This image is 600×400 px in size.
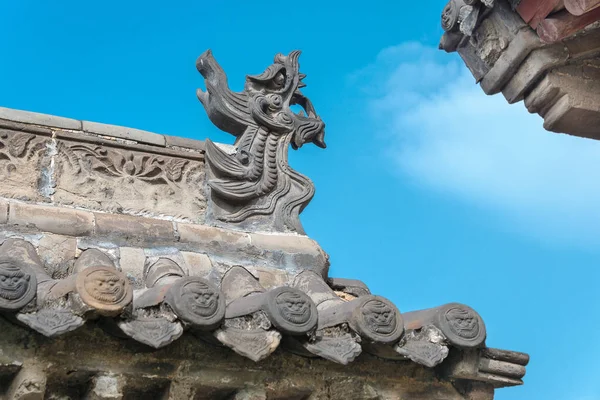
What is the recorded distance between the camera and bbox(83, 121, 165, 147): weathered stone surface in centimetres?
704

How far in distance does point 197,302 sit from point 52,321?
0.69 m

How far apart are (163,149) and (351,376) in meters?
2.25

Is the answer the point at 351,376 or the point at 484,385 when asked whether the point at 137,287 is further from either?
the point at 484,385

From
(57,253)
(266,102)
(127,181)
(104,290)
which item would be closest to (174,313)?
(104,290)

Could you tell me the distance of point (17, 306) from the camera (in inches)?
188

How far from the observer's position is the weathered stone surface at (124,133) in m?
7.04

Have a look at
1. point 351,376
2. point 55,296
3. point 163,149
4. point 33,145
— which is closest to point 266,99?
point 163,149

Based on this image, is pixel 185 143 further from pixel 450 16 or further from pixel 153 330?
pixel 153 330

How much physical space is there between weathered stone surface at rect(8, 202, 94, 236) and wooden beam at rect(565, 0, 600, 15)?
9.96 feet

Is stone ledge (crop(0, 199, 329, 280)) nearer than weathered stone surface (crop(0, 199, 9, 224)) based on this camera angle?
No

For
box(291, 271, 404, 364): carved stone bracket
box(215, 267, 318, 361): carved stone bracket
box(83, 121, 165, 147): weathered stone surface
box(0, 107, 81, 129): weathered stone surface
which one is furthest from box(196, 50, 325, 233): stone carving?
box(215, 267, 318, 361): carved stone bracket

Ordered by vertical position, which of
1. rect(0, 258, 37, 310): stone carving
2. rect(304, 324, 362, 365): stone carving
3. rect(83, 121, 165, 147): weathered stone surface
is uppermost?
rect(83, 121, 165, 147): weathered stone surface

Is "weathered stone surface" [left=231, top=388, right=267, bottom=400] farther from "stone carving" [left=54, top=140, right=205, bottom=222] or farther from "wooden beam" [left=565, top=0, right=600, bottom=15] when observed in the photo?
"wooden beam" [left=565, top=0, right=600, bottom=15]

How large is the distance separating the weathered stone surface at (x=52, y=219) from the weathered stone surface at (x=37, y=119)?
752 millimetres
